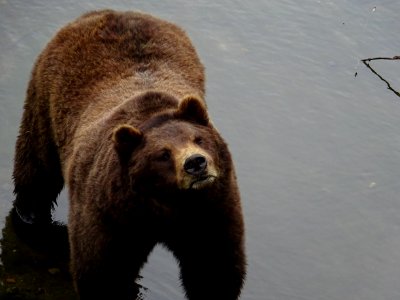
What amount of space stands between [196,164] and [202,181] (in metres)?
0.12

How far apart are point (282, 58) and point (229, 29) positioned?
2.77ft

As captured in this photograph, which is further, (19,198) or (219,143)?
(19,198)

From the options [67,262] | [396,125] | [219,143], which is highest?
[219,143]

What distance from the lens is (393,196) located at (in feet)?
26.6

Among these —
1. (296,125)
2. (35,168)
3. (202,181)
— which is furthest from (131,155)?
(296,125)

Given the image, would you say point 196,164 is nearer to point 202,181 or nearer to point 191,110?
point 202,181

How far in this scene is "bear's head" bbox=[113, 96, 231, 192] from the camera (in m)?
4.73

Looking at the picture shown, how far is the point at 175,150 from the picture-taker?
490cm

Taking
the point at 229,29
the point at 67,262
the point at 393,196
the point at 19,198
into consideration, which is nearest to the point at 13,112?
the point at 19,198

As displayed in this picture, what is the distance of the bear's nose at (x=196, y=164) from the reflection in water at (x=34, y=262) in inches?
94.8

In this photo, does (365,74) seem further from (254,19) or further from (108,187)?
(108,187)

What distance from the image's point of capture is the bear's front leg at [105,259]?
18.0 feet

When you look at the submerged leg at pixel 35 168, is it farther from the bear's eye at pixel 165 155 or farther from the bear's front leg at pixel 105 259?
the bear's eye at pixel 165 155

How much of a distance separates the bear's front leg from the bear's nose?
3.02 feet
